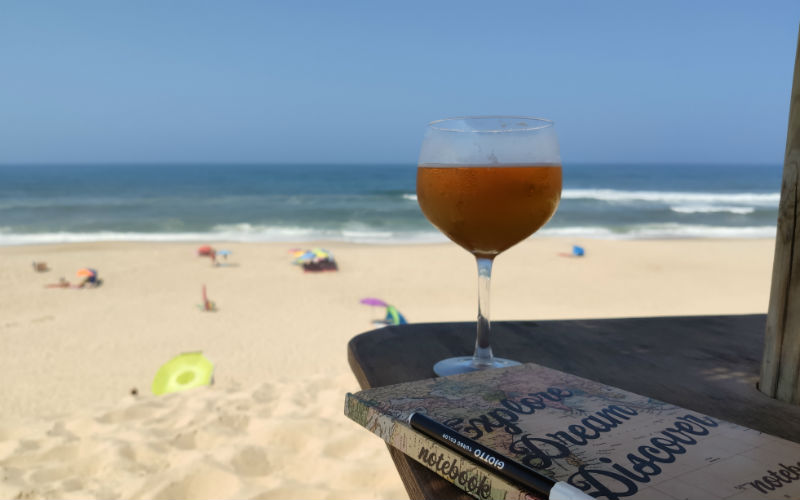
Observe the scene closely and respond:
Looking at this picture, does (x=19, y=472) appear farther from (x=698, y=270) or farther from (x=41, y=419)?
(x=698, y=270)

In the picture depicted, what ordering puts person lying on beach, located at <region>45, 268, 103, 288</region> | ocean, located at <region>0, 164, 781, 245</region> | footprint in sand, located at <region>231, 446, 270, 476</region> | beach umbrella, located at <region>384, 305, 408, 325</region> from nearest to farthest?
footprint in sand, located at <region>231, 446, 270, 476</region>, beach umbrella, located at <region>384, 305, 408, 325</region>, person lying on beach, located at <region>45, 268, 103, 288</region>, ocean, located at <region>0, 164, 781, 245</region>

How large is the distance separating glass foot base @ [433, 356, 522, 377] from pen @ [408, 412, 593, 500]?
30 cm

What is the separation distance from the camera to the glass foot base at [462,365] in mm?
826

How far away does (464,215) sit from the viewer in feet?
2.83

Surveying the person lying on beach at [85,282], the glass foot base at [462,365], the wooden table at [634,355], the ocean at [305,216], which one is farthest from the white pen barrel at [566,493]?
the ocean at [305,216]

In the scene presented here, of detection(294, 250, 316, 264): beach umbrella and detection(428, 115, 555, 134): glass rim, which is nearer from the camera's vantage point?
detection(428, 115, 555, 134): glass rim

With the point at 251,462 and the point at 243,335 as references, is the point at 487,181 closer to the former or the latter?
the point at 251,462

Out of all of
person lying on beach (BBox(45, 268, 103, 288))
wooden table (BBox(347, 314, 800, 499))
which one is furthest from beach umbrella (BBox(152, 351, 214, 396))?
person lying on beach (BBox(45, 268, 103, 288))

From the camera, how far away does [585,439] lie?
0.52m

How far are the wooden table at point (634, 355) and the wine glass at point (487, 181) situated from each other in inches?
3.9

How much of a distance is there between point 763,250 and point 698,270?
3.25 metres

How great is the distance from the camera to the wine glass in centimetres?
83

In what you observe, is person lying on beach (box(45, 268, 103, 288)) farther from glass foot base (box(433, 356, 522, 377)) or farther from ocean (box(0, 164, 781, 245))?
glass foot base (box(433, 356, 522, 377))

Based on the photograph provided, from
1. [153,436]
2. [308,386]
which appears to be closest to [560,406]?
[153,436]
